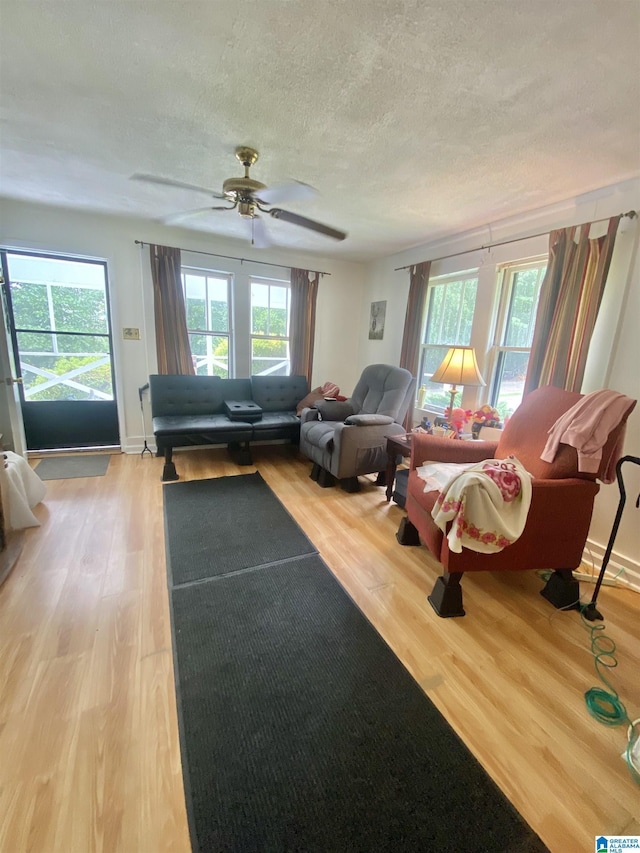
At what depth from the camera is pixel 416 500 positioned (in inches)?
79.3

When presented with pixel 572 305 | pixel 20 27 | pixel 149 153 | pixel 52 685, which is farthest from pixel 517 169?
pixel 52 685

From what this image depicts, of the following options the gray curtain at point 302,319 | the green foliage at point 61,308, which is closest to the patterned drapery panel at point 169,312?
the green foliage at point 61,308

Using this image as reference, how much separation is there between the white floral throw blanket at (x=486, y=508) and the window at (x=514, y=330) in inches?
62.0

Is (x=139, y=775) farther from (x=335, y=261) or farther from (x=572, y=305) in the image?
(x=335, y=261)

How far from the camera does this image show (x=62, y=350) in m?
3.70

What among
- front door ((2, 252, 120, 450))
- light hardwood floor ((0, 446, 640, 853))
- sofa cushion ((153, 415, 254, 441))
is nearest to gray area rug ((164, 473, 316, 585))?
light hardwood floor ((0, 446, 640, 853))

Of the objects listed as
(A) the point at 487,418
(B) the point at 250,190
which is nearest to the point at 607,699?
(A) the point at 487,418

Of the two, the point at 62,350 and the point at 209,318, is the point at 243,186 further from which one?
the point at 62,350

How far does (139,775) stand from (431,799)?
872 millimetres

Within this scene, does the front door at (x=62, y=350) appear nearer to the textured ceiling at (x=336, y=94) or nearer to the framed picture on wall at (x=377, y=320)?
the textured ceiling at (x=336, y=94)

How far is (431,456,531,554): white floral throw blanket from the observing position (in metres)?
1.51

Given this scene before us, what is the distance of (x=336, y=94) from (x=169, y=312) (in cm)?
271

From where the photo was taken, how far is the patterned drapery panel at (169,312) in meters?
3.50

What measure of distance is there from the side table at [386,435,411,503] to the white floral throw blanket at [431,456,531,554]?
103 cm
